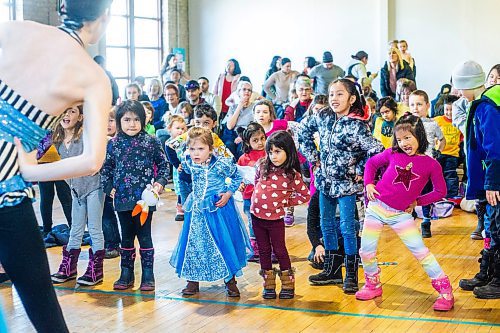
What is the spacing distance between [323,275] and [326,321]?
86cm

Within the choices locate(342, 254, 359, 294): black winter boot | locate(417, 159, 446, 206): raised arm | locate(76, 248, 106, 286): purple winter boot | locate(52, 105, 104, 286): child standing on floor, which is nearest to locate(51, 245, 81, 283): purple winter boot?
locate(52, 105, 104, 286): child standing on floor

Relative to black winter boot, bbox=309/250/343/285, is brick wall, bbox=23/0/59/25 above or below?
above

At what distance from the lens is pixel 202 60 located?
15953mm

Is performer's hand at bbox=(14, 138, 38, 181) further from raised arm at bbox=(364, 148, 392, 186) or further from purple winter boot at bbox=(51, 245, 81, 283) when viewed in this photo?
purple winter boot at bbox=(51, 245, 81, 283)

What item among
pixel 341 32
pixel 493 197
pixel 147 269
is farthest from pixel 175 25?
pixel 493 197

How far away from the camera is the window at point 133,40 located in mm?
14094

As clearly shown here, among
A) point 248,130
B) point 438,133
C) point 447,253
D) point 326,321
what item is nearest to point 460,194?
point 438,133

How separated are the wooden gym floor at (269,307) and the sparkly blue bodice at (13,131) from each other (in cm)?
211

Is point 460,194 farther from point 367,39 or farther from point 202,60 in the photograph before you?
point 202,60

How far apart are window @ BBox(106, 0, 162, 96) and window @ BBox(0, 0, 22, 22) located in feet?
7.53

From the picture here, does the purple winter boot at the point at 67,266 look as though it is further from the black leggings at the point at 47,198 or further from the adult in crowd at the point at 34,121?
the adult in crowd at the point at 34,121

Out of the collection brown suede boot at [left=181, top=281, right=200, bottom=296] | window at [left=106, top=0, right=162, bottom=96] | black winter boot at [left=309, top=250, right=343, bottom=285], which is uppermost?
window at [left=106, top=0, right=162, bottom=96]

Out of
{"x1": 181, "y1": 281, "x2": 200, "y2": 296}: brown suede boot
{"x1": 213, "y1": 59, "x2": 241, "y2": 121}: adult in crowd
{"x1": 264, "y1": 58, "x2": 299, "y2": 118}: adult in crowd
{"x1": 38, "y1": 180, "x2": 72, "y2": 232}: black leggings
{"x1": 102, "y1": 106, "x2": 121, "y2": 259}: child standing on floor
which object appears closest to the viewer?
{"x1": 181, "y1": 281, "x2": 200, "y2": 296}: brown suede boot

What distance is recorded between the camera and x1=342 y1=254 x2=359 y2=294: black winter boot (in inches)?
208
